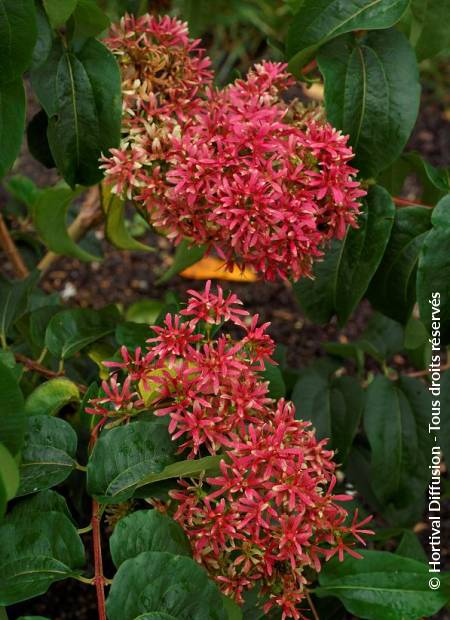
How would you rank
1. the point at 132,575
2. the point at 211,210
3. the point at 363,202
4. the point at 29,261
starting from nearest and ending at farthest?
the point at 132,575, the point at 211,210, the point at 363,202, the point at 29,261

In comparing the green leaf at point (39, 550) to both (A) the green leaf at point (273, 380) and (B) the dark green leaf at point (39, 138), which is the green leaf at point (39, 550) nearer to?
(A) the green leaf at point (273, 380)

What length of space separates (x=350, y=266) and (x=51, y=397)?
0.46 meters

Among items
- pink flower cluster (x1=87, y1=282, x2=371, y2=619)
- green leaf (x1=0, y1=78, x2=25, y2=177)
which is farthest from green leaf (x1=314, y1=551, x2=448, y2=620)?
green leaf (x1=0, y1=78, x2=25, y2=177)

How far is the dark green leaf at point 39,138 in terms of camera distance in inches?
50.6

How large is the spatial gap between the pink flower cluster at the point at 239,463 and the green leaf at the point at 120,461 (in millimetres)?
38

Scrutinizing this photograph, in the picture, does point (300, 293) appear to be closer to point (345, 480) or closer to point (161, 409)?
point (161, 409)

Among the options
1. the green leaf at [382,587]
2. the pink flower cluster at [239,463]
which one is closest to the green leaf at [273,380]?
the pink flower cluster at [239,463]

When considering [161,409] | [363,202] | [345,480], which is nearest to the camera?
[161,409]

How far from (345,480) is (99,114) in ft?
3.13

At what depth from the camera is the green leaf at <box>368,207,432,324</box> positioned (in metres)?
1.23

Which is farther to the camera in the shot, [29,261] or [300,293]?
[29,261]

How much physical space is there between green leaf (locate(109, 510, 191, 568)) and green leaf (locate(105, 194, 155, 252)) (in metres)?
0.59

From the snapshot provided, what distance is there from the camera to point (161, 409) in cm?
95

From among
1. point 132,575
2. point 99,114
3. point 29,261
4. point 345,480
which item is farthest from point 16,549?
point 29,261
